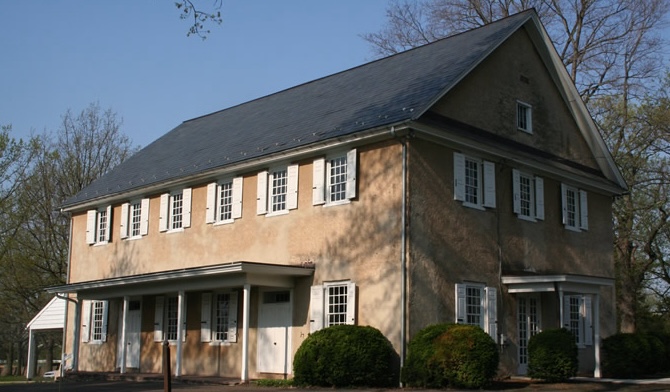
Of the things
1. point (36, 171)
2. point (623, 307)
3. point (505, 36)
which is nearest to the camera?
point (505, 36)

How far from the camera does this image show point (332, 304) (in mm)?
20188

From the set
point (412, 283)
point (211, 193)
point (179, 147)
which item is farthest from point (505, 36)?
point (179, 147)

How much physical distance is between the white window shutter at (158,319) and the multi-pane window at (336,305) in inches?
299

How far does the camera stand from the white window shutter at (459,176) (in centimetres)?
2017

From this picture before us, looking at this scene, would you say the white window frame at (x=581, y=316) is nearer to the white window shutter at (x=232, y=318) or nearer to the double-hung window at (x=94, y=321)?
the white window shutter at (x=232, y=318)

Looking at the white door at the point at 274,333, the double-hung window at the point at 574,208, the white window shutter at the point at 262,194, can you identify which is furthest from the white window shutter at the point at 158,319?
the double-hung window at the point at 574,208

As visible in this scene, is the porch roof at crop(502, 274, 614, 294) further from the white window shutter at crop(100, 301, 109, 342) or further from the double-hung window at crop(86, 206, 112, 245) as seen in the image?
the double-hung window at crop(86, 206, 112, 245)

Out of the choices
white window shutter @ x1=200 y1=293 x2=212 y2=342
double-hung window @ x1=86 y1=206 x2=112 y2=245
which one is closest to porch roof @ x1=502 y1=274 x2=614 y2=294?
white window shutter @ x1=200 y1=293 x2=212 y2=342

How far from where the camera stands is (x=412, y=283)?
61.0ft

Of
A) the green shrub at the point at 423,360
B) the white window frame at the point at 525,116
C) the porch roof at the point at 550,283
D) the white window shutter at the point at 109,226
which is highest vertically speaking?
the white window frame at the point at 525,116

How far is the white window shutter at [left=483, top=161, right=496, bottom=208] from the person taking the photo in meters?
21.1

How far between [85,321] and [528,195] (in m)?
16.3

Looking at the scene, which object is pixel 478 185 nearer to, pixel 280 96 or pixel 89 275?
pixel 280 96

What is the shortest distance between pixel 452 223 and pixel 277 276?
4.68 metres
